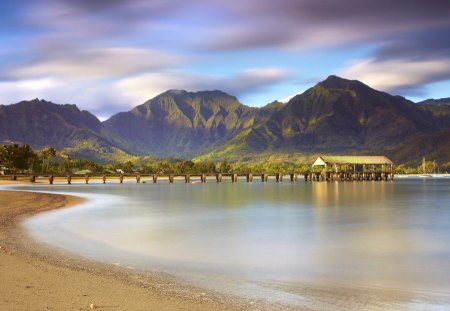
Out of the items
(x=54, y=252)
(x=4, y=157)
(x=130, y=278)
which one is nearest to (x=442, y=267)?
(x=130, y=278)

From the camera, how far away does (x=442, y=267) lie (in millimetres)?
16875

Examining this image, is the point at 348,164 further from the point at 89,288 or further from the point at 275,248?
the point at 89,288

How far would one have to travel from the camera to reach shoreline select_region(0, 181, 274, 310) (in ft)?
35.2

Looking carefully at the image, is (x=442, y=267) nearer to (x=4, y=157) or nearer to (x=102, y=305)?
(x=102, y=305)

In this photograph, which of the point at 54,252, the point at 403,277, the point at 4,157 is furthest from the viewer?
the point at 4,157

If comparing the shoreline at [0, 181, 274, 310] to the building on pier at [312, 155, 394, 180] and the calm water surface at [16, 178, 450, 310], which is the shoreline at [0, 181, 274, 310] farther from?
the building on pier at [312, 155, 394, 180]

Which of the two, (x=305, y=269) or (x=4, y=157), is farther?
(x=4, y=157)

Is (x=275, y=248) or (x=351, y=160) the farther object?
(x=351, y=160)

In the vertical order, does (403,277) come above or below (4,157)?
below

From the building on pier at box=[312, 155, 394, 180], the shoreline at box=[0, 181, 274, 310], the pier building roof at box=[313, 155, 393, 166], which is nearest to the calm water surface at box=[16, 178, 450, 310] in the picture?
the shoreline at box=[0, 181, 274, 310]

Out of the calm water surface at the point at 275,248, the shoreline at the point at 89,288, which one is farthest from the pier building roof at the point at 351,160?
the shoreline at the point at 89,288

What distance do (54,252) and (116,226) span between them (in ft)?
37.2

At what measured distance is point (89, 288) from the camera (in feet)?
39.6

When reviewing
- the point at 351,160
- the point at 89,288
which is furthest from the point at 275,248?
the point at 351,160
